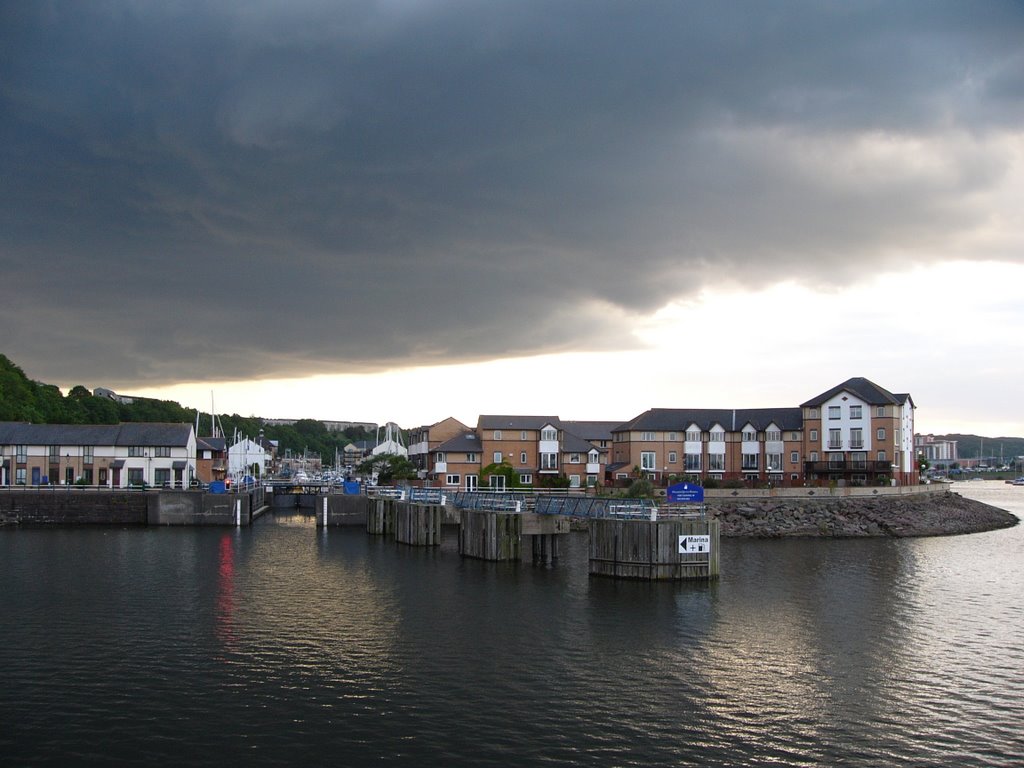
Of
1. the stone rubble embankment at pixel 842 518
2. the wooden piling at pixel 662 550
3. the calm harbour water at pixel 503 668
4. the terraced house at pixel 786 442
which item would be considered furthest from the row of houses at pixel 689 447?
the wooden piling at pixel 662 550

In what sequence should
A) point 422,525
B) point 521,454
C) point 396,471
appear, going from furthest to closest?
point 396,471 → point 521,454 → point 422,525

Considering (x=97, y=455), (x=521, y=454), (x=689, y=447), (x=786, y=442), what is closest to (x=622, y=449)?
(x=689, y=447)

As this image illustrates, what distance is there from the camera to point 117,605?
40781 millimetres

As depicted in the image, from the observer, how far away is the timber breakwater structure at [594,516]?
48281 millimetres

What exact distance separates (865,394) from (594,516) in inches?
2391

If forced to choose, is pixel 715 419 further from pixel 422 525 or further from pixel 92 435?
pixel 92 435

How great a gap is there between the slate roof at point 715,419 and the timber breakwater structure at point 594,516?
17058 mm

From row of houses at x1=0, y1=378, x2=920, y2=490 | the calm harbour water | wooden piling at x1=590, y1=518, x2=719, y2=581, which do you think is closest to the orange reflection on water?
the calm harbour water

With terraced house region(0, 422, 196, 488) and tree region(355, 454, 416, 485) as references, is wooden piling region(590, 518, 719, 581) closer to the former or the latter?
tree region(355, 454, 416, 485)

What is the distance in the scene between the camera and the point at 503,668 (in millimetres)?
29984

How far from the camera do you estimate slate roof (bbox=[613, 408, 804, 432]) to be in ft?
352

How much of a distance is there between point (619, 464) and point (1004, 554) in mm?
51039

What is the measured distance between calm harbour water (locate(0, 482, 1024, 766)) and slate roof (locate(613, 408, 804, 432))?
5326 cm

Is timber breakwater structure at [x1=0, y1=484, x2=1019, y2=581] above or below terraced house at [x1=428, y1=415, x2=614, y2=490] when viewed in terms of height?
below
